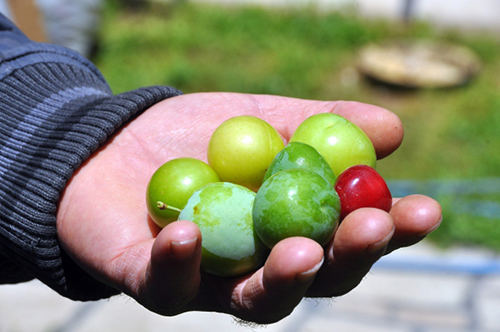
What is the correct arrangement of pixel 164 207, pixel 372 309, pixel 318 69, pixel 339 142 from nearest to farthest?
pixel 164 207
pixel 339 142
pixel 372 309
pixel 318 69

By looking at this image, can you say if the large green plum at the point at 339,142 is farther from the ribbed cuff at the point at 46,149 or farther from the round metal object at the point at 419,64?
the round metal object at the point at 419,64

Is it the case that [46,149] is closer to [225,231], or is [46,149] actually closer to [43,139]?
[43,139]

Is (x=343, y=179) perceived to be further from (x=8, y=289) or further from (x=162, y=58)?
(x=162, y=58)

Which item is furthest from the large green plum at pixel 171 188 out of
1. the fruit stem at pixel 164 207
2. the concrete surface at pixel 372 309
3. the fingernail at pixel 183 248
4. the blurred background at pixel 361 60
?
the blurred background at pixel 361 60

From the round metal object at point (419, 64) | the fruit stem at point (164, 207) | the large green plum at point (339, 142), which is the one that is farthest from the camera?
the round metal object at point (419, 64)

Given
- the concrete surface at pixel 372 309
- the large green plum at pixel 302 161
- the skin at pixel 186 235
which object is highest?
the large green plum at pixel 302 161

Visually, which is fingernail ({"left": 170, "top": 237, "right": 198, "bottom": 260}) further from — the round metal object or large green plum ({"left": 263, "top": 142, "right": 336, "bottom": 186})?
the round metal object

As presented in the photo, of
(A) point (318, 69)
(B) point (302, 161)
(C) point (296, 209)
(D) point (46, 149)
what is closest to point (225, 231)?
(C) point (296, 209)
